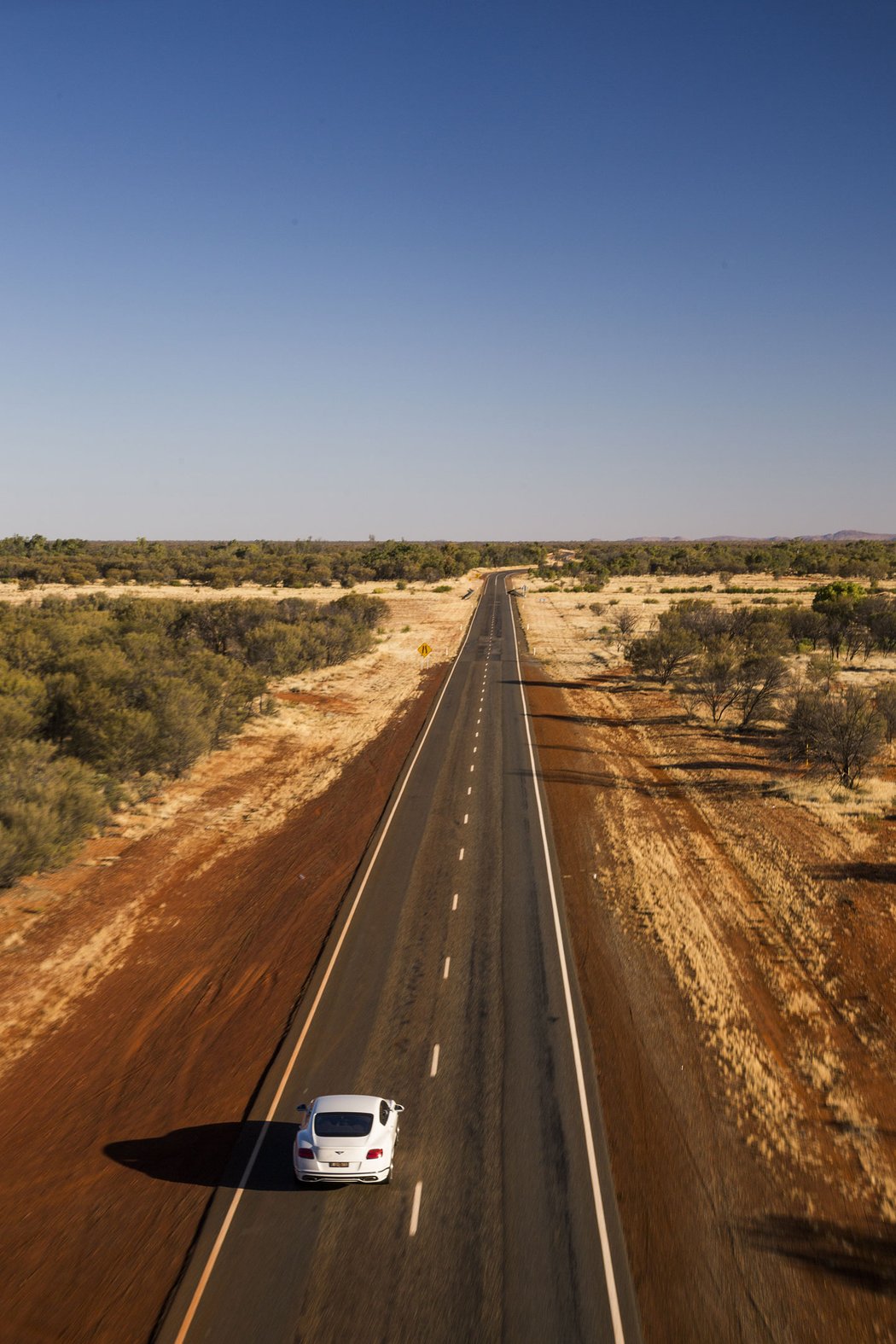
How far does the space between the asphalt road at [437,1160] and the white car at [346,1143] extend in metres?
0.59

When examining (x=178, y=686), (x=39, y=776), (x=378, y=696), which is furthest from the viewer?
(x=378, y=696)

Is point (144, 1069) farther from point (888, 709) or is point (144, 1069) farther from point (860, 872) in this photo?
point (888, 709)

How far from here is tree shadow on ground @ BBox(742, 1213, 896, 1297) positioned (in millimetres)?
9883

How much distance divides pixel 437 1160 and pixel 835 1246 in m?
6.40

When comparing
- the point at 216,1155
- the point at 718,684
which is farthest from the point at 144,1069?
the point at 718,684

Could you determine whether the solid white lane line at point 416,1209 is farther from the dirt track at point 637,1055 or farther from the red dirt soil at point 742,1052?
the dirt track at point 637,1055

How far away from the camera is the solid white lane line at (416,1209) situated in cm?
1038

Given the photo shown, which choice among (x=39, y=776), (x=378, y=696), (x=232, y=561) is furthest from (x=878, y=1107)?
(x=232, y=561)

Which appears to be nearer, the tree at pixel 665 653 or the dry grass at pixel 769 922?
the dry grass at pixel 769 922

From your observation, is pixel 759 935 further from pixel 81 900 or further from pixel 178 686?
pixel 178 686

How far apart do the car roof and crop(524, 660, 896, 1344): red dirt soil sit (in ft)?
14.7

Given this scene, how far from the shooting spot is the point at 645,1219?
10.7m

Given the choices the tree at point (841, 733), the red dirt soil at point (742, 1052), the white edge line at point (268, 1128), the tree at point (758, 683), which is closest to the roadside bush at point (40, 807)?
the white edge line at point (268, 1128)

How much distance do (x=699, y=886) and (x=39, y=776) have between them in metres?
22.1
